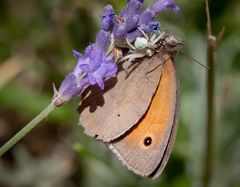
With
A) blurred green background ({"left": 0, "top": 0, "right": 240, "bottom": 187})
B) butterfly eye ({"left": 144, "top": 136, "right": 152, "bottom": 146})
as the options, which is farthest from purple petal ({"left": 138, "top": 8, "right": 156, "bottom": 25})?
blurred green background ({"left": 0, "top": 0, "right": 240, "bottom": 187})

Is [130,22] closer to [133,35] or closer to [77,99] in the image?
[133,35]

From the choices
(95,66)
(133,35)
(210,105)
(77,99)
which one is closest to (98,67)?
(95,66)

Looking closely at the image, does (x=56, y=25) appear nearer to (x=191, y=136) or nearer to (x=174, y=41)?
(x=191, y=136)

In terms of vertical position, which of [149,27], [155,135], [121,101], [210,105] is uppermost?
[149,27]

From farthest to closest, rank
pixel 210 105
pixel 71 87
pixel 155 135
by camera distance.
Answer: pixel 210 105 → pixel 155 135 → pixel 71 87

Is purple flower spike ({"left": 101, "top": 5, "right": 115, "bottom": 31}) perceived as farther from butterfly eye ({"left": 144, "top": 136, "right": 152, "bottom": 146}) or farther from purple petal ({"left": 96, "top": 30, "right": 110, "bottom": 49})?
butterfly eye ({"left": 144, "top": 136, "right": 152, "bottom": 146})

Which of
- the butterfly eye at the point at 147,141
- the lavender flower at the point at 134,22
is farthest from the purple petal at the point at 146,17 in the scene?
the butterfly eye at the point at 147,141

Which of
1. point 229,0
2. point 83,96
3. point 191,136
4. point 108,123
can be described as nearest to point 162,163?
point 108,123
